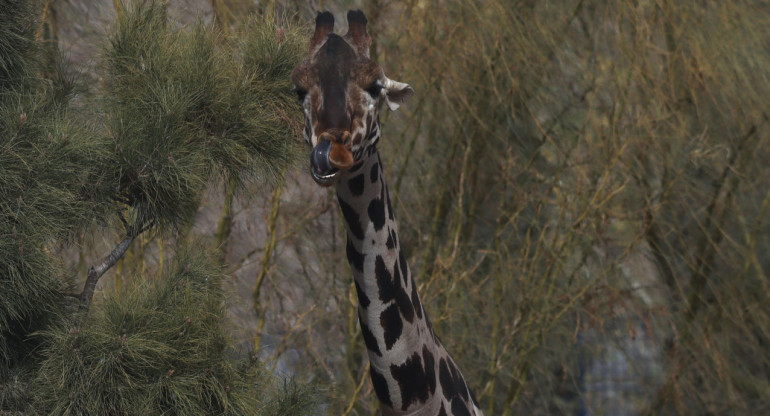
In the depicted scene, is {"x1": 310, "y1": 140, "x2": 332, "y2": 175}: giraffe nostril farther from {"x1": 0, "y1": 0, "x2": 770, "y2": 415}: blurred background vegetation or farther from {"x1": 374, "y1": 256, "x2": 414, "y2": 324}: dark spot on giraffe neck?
{"x1": 0, "y1": 0, "x2": 770, "y2": 415}: blurred background vegetation

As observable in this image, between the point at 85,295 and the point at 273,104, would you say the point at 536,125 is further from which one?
the point at 85,295

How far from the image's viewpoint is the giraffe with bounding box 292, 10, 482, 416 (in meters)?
2.16

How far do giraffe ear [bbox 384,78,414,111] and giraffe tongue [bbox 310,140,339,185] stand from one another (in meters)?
0.27

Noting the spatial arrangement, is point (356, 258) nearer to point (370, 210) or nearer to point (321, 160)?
point (370, 210)

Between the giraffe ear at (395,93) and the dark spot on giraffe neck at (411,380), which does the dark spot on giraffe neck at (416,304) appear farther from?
the giraffe ear at (395,93)

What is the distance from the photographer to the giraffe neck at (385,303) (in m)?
2.39

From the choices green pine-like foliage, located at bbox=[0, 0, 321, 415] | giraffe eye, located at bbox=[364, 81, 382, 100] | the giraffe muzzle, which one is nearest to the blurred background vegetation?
green pine-like foliage, located at bbox=[0, 0, 321, 415]

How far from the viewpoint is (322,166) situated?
80.4 inches

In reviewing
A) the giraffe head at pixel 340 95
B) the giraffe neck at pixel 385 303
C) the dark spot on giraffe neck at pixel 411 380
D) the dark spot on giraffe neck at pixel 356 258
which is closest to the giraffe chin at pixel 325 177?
the giraffe head at pixel 340 95

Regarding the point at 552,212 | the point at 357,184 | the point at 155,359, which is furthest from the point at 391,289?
the point at 552,212

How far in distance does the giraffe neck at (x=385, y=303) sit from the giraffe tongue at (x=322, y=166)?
0.81ft

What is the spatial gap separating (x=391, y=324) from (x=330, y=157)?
0.55m

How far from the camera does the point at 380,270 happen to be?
243 centimetres

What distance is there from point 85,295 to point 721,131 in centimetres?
340
